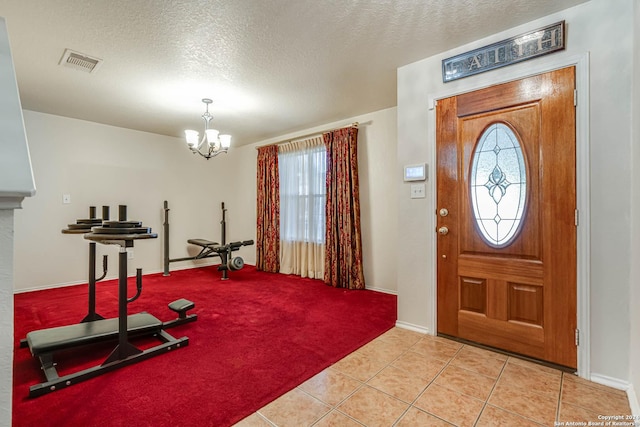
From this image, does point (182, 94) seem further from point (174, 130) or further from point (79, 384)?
point (79, 384)

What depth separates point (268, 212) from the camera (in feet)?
16.9

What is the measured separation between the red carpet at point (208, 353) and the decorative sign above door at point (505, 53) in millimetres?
2290

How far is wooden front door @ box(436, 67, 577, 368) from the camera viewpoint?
192 cm

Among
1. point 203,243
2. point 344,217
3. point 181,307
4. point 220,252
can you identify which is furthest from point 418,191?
point 203,243

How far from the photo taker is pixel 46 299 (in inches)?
137

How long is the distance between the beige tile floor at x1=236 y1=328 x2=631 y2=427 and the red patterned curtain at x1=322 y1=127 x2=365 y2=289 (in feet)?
6.15

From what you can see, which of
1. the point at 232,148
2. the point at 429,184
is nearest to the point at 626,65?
the point at 429,184

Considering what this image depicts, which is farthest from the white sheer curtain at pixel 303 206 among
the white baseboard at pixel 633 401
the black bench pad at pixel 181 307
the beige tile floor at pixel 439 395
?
the white baseboard at pixel 633 401

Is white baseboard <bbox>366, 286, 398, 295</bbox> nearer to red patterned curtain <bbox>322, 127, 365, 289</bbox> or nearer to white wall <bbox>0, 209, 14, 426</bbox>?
red patterned curtain <bbox>322, 127, 365, 289</bbox>

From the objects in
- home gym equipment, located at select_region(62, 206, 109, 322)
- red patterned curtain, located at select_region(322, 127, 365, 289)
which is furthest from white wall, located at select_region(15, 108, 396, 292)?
home gym equipment, located at select_region(62, 206, 109, 322)

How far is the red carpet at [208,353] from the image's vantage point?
5.14ft

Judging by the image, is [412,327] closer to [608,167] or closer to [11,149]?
[608,167]

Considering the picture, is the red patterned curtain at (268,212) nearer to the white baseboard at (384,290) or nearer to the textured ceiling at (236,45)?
the textured ceiling at (236,45)

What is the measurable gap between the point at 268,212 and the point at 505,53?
3.95 metres
